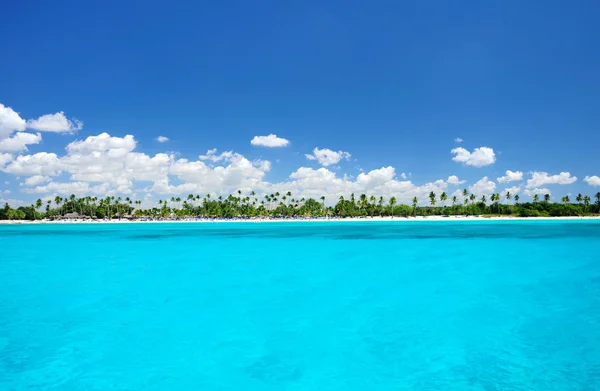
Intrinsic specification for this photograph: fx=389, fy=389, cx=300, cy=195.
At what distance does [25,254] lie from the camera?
1550 inches

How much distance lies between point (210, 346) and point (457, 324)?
8.56 m

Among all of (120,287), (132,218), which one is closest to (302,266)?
(120,287)

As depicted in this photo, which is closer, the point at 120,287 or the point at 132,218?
the point at 120,287

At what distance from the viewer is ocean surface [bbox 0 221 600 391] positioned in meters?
9.42

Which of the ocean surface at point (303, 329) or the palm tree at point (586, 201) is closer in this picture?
the ocean surface at point (303, 329)

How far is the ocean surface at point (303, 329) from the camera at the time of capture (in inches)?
371

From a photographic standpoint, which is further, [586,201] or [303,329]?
[586,201]

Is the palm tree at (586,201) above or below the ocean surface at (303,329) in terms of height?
above

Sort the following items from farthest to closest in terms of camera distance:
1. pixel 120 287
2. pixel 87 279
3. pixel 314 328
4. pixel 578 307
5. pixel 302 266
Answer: pixel 302 266 → pixel 87 279 → pixel 120 287 → pixel 578 307 → pixel 314 328

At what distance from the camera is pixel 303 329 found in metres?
13.4

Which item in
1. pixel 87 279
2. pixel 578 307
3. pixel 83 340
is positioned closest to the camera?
pixel 83 340

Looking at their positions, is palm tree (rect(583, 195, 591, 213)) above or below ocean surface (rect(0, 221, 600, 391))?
above

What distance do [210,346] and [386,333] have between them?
5660mm

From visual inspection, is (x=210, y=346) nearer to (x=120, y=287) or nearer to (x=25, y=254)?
(x=120, y=287)
